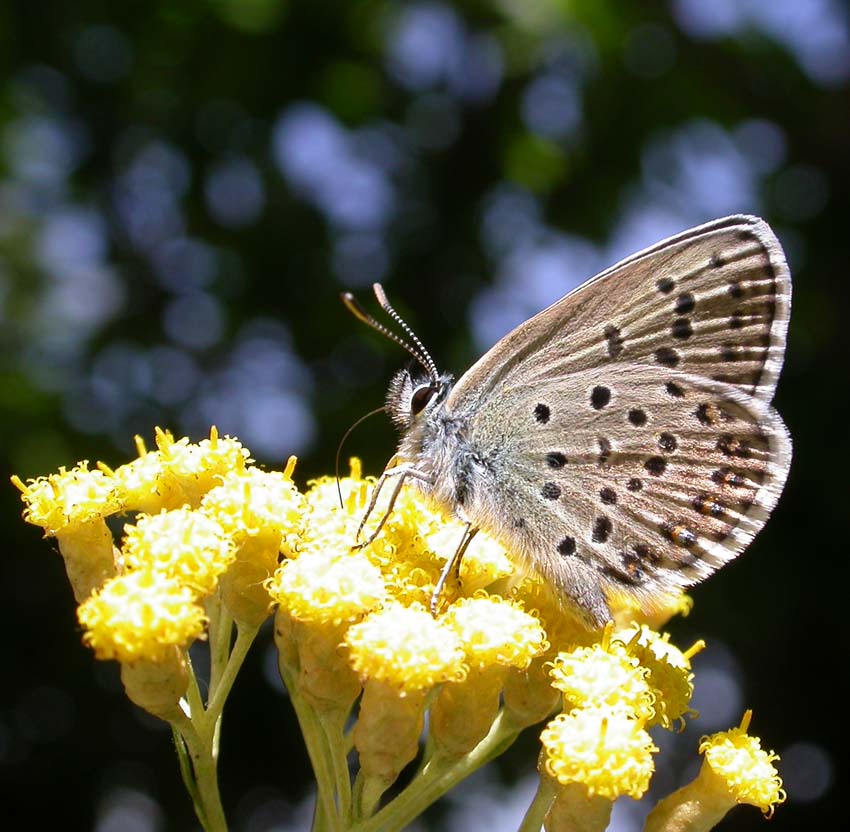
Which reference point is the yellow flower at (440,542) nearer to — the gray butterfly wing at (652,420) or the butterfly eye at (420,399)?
the gray butterfly wing at (652,420)

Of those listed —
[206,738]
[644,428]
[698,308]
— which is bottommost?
[206,738]

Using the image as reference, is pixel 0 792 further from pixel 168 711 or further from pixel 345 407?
pixel 168 711

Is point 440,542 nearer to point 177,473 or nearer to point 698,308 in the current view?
point 177,473

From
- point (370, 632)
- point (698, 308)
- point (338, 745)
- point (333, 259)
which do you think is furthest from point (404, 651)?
point (333, 259)

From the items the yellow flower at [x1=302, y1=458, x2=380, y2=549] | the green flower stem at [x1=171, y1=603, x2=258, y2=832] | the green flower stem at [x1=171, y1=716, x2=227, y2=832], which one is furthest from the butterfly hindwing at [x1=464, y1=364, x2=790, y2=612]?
the green flower stem at [x1=171, y1=716, x2=227, y2=832]

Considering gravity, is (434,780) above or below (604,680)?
below

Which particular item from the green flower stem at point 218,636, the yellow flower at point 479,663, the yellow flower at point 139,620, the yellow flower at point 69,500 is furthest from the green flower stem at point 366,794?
the yellow flower at point 69,500

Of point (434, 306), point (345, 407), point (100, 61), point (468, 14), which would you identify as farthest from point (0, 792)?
point (468, 14)
